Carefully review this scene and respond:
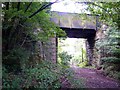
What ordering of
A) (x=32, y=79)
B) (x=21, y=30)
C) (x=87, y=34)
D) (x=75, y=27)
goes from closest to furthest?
(x=32, y=79) < (x=21, y=30) < (x=75, y=27) < (x=87, y=34)

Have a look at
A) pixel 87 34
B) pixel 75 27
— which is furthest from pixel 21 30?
pixel 87 34

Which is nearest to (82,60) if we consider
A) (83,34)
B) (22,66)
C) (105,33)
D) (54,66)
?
(83,34)

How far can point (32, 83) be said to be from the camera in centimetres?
349

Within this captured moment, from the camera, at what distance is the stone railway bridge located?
4.90 meters

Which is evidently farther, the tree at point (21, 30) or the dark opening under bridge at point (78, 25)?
the dark opening under bridge at point (78, 25)

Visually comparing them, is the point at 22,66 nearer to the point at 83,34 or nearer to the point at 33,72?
the point at 33,72

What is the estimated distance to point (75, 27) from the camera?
6965 mm

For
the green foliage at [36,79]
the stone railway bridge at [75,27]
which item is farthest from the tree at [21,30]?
the stone railway bridge at [75,27]

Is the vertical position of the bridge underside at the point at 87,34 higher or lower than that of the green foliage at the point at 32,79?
higher

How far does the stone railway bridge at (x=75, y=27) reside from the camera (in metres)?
4.90

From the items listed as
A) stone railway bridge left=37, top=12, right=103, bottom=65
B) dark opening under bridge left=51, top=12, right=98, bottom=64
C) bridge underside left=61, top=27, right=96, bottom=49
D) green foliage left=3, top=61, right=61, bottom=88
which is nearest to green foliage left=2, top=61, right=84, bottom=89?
green foliage left=3, top=61, right=61, bottom=88

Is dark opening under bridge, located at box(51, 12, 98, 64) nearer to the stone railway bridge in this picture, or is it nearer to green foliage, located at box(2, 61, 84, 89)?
the stone railway bridge

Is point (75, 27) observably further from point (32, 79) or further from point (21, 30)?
point (32, 79)

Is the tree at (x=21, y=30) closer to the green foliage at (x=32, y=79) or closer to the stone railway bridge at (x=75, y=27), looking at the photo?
the green foliage at (x=32, y=79)
